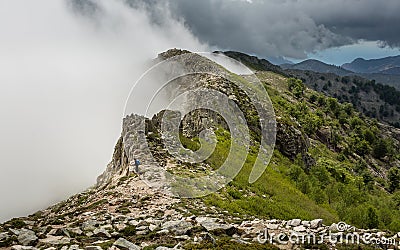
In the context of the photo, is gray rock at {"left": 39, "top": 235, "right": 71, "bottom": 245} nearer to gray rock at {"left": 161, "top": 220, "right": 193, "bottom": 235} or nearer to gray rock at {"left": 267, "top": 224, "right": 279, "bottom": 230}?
gray rock at {"left": 161, "top": 220, "right": 193, "bottom": 235}

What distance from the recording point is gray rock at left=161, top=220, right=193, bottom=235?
14.5 meters

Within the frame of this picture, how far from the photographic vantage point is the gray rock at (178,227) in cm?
1447

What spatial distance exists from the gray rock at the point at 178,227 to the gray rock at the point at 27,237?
5116 millimetres

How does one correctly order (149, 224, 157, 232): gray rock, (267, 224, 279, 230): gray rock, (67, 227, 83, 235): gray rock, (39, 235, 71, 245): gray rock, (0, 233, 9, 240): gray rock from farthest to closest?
(267, 224, 279, 230): gray rock, (149, 224, 157, 232): gray rock, (67, 227, 83, 235): gray rock, (0, 233, 9, 240): gray rock, (39, 235, 71, 245): gray rock

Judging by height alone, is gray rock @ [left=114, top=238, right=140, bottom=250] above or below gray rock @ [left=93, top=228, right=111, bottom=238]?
above

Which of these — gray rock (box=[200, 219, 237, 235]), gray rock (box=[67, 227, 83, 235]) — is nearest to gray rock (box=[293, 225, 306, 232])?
gray rock (box=[200, 219, 237, 235])

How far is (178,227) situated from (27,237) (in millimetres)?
6057

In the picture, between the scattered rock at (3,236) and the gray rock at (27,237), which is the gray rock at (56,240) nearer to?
the gray rock at (27,237)

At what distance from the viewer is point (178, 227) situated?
15031 millimetres

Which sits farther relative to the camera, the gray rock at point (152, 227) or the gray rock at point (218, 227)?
the gray rock at point (152, 227)

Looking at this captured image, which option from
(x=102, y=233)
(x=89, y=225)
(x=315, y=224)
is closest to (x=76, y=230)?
(x=89, y=225)

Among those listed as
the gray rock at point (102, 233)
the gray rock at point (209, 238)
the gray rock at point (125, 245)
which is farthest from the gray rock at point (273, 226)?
the gray rock at point (102, 233)

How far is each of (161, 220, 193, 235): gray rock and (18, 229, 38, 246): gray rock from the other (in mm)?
5116

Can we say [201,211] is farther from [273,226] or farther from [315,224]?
[315,224]
